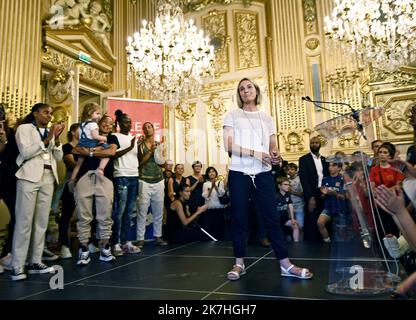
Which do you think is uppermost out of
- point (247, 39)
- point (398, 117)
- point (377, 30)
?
point (247, 39)

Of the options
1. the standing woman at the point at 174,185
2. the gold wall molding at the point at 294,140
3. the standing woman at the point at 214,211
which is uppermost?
the gold wall molding at the point at 294,140

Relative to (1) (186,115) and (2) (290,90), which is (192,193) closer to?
(2) (290,90)

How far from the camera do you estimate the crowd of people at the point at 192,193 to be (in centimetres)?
163

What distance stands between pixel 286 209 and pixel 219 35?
5.28 meters

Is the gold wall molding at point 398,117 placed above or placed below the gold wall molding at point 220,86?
below

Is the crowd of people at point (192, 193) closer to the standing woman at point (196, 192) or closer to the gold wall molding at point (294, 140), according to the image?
the standing woman at point (196, 192)

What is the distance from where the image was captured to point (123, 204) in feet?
9.68

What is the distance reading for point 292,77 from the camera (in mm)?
6488

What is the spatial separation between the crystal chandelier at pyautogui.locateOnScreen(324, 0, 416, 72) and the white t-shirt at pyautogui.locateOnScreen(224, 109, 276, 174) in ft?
13.3

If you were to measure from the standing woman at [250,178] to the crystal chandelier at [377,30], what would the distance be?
409 centimetres

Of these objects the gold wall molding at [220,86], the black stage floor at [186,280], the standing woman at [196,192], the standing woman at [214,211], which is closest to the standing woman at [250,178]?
the black stage floor at [186,280]

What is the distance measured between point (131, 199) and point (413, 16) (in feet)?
17.1

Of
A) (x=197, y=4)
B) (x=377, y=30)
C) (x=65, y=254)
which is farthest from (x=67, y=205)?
(x=197, y=4)

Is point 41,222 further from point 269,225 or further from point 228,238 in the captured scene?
point 228,238
